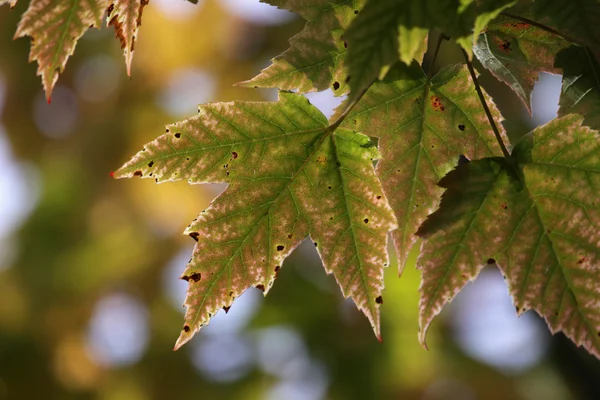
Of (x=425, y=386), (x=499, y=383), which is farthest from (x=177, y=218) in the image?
(x=499, y=383)

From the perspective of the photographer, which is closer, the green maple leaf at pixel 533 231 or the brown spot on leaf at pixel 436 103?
the green maple leaf at pixel 533 231

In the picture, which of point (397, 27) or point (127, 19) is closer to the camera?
point (397, 27)

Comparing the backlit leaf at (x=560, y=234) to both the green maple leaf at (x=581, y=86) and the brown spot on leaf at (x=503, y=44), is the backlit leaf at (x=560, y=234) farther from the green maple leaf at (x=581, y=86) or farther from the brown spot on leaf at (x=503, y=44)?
the brown spot on leaf at (x=503, y=44)

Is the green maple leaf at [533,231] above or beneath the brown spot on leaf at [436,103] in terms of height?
beneath

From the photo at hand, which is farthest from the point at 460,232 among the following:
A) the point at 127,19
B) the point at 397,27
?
the point at 127,19

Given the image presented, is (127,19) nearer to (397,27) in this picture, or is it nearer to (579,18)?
(397,27)

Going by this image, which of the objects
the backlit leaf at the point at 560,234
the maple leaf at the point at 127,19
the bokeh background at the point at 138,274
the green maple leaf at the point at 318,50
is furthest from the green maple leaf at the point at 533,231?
the bokeh background at the point at 138,274

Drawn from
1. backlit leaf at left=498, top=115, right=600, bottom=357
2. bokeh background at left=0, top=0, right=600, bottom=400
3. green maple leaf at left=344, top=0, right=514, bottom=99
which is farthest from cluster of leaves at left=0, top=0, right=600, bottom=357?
bokeh background at left=0, top=0, right=600, bottom=400
